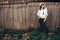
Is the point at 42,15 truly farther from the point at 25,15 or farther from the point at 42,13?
the point at 25,15

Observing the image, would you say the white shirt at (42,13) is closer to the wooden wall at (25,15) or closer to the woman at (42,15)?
the woman at (42,15)

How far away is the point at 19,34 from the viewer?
15.8 meters

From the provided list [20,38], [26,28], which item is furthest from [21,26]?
[20,38]

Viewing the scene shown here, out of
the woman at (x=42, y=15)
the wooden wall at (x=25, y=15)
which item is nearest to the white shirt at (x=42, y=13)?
the woman at (x=42, y=15)

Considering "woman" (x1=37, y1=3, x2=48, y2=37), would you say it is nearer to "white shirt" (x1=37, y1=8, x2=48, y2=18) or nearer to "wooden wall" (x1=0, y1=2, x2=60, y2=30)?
"white shirt" (x1=37, y1=8, x2=48, y2=18)

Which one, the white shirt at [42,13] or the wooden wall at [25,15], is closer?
the white shirt at [42,13]

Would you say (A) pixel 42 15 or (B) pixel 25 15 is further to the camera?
(B) pixel 25 15

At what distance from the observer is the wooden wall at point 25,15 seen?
16844 millimetres

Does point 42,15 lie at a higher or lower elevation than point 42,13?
lower

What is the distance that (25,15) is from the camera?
16.9 meters

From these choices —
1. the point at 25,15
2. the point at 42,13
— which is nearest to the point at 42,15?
the point at 42,13

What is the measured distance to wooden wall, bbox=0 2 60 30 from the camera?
55.3ft

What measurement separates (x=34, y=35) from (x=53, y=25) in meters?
1.77

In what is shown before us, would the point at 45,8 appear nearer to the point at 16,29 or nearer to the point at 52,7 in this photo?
the point at 52,7
